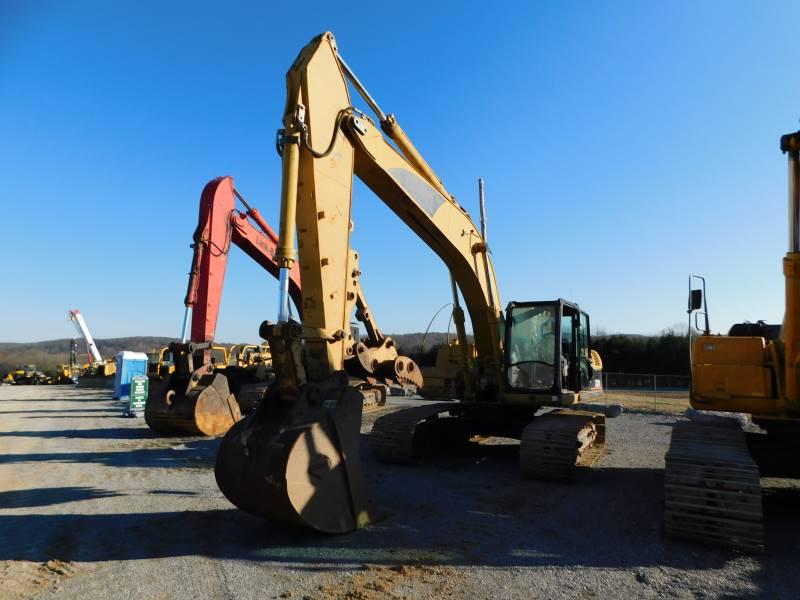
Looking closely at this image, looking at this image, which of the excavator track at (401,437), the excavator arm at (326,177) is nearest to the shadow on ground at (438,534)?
the excavator track at (401,437)

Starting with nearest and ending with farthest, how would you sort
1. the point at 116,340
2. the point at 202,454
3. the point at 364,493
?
1. the point at 364,493
2. the point at 202,454
3. the point at 116,340

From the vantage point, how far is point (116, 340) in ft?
406

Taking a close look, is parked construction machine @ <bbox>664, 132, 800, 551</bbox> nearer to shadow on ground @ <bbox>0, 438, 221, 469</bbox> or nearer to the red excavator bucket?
the red excavator bucket

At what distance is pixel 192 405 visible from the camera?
11.2 meters

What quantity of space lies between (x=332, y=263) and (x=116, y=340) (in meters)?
134

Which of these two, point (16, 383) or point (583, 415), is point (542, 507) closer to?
point (583, 415)

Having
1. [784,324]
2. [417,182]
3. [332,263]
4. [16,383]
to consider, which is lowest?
[16,383]

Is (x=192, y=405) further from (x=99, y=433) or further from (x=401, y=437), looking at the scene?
(x=401, y=437)

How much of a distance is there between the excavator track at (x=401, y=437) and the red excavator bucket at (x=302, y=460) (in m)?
3.21

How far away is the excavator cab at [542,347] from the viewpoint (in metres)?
8.30

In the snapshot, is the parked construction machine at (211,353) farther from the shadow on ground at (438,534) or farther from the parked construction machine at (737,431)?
the parked construction machine at (737,431)

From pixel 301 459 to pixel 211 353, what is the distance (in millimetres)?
9136

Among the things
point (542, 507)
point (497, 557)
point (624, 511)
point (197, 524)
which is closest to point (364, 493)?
point (497, 557)

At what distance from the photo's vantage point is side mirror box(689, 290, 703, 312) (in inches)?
239
